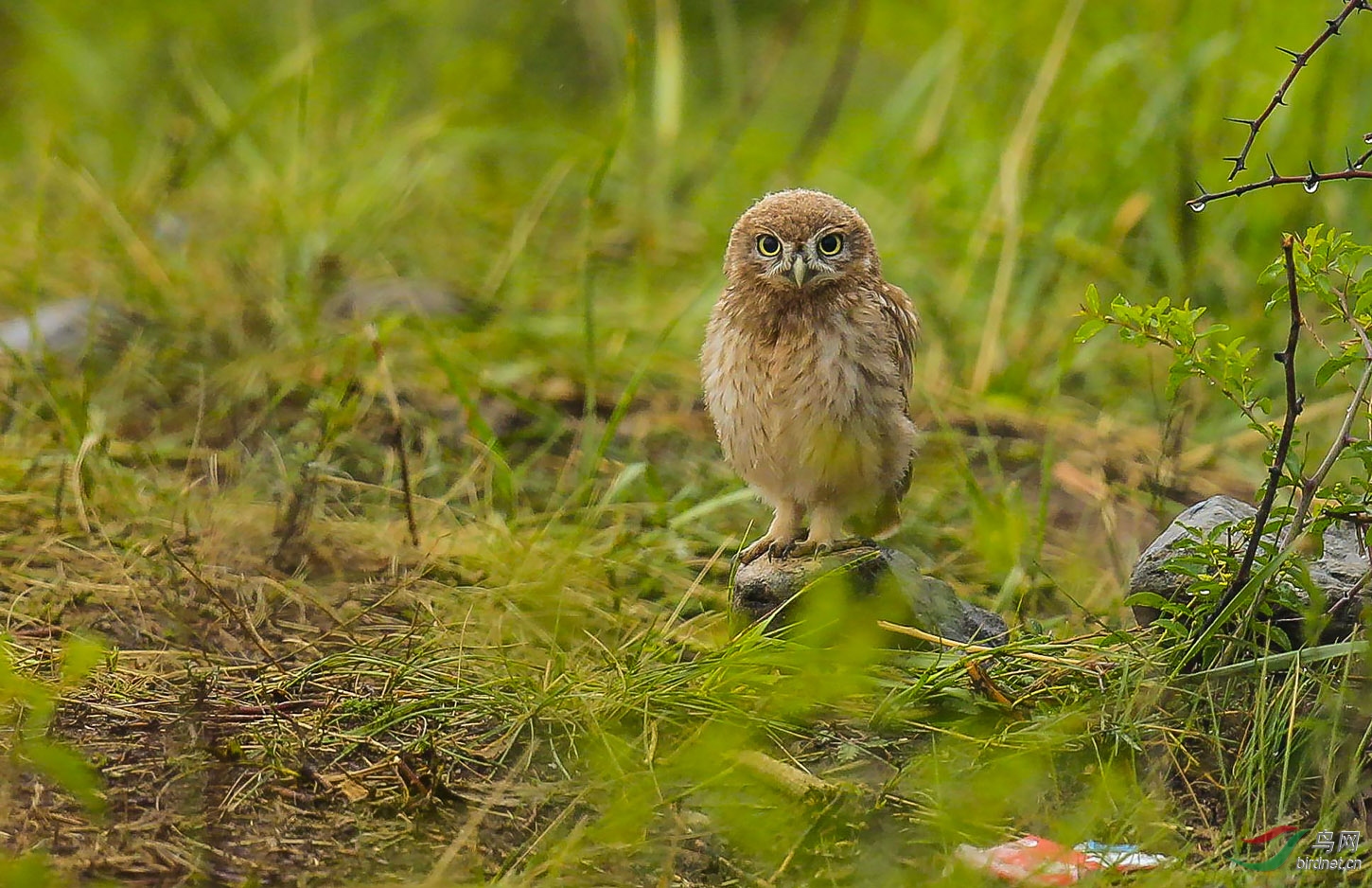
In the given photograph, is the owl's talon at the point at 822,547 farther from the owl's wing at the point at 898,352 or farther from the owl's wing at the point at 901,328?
the owl's wing at the point at 901,328

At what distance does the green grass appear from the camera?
2.85 metres

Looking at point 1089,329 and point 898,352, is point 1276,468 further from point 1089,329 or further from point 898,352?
point 898,352

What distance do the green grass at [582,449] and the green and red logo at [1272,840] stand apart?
0.05 m

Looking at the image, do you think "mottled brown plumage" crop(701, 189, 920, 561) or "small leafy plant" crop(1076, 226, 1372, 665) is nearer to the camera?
"small leafy plant" crop(1076, 226, 1372, 665)

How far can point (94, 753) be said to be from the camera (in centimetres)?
292

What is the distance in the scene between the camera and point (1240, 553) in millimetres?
3082

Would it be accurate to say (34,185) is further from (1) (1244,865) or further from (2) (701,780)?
(1) (1244,865)

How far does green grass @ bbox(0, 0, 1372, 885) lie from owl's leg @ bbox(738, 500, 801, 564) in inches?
5.0

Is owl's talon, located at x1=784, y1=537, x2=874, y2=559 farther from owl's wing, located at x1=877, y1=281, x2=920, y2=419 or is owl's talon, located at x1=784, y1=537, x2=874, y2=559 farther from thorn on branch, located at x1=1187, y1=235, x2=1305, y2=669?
thorn on branch, located at x1=1187, y1=235, x2=1305, y2=669

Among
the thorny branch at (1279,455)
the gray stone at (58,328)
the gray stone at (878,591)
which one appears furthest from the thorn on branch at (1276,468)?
the gray stone at (58,328)

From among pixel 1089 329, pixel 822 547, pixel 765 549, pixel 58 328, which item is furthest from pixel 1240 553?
pixel 58 328

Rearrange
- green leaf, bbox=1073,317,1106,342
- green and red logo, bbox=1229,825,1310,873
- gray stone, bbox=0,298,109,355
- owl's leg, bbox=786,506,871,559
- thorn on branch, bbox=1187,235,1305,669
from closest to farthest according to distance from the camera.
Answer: green and red logo, bbox=1229,825,1310,873
thorn on branch, bbox=1187,235,1305,669
green leaf, bbox=1073,317,1106,342
owl's leg, bbox=786,506,871,559
gray stone, bbox=0,298,109,355

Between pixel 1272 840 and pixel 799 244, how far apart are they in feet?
5.83

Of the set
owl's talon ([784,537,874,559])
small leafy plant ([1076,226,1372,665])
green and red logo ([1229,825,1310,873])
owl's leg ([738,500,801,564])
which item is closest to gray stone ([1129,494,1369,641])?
small leafy plant ([1076,226,1372,665])
